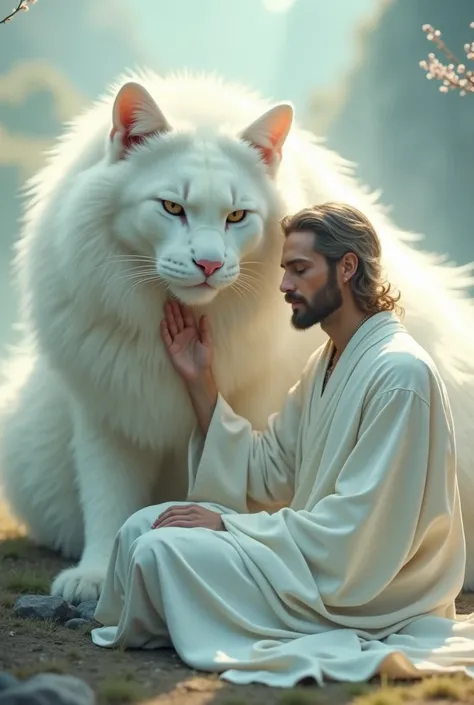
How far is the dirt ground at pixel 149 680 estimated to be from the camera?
2682 mm

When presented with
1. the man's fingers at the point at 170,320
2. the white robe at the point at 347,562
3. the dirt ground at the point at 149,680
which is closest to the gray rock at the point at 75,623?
the dirt ground at the point at 149,680

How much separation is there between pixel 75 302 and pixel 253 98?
1164 millimetres

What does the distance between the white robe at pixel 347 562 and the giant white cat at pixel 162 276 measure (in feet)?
2.30

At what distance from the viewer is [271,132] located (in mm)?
3781

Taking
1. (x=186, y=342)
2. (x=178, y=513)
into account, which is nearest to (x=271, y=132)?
(x=186, y=342)

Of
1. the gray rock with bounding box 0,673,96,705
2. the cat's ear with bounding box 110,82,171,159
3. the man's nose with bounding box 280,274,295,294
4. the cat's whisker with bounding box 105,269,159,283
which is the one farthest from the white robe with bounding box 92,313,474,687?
the cat's ear with bounding box 110,82,171,159

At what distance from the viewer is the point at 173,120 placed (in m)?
3.76

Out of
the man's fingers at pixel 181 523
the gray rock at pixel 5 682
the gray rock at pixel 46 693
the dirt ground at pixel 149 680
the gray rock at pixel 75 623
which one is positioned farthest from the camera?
the gray rock at pixel 75 623

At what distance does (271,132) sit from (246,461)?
124 cm

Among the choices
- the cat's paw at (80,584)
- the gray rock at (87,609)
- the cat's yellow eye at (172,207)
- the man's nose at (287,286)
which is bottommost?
the gray rock at (87,609)

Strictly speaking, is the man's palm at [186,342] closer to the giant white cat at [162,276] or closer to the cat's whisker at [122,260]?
the giant white cat at [162,276]

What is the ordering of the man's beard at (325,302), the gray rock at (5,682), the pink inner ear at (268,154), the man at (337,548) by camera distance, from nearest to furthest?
the gray rock at (5,682), the man at (337,548), the man's beard at (325,302), the pink inner ear at (268,154)

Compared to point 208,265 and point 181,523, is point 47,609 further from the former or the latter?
point 208,265

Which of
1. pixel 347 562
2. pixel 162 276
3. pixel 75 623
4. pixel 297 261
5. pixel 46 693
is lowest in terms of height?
pixel 75 623
